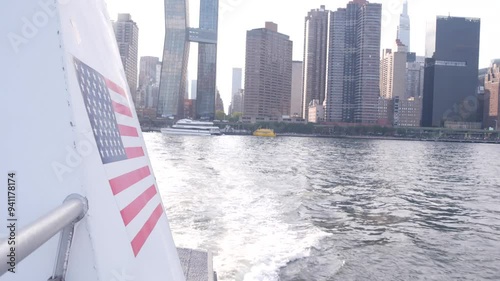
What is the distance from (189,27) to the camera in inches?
4080

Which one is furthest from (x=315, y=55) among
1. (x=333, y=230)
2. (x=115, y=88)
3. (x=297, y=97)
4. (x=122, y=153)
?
(x=122, y=153)

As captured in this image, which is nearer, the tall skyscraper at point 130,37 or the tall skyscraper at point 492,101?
the tall skyscraper at point 130,37

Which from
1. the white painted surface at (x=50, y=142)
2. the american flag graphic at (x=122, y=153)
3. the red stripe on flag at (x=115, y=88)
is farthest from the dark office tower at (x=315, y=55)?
the white painted surface at (x=50, y=142)

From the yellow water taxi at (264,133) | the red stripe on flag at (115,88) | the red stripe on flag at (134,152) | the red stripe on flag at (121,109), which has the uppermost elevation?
the red stripe on flag at (115,88)

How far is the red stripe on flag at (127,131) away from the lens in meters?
1.99

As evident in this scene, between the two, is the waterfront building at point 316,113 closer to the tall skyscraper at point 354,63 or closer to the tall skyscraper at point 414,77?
the tall skyscraper at point 354,63

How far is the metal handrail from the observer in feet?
2.97

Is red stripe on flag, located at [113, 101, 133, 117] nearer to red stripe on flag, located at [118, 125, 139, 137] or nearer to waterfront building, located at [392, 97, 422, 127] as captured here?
red stripe on flag, located at [118, 125, 139, 137]

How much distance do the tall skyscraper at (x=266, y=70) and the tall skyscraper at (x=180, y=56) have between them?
13109mm

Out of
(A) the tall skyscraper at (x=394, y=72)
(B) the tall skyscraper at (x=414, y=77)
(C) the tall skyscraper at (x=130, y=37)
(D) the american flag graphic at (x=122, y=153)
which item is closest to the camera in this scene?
(D) the american flag graphic at (x=122, y=153)

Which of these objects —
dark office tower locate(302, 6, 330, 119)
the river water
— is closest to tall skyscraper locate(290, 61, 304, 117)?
dark office tower locate(302, 6, 330, 119)

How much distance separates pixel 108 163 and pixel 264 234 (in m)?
7.58

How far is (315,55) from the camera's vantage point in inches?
6216

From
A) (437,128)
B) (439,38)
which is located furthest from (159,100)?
(439,38)
